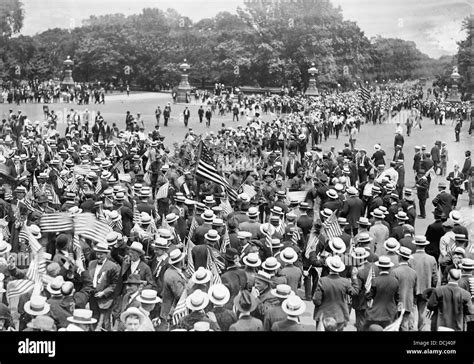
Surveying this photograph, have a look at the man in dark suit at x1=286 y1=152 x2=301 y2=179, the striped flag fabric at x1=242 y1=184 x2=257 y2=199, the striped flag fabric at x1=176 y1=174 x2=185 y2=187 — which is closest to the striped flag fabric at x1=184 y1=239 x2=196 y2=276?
the striped flag fabric at x1=242 y1=184 x2=257 y2=199

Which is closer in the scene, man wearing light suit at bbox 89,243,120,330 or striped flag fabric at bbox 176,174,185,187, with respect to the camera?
man wearing light suit at bbox 89,243,120,330

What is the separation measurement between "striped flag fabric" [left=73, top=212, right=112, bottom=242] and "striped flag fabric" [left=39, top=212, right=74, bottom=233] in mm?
125

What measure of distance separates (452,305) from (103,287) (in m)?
4.21

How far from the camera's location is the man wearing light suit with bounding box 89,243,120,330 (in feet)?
26.1

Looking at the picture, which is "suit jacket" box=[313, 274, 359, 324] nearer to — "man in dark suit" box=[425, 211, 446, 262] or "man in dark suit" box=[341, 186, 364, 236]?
"man in dark suit" box=[425, 211, 446, 262]

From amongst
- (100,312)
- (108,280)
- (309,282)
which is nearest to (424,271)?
(309,282)

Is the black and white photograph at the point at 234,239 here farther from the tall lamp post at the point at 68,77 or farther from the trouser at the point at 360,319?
the tall lamp post at the point at 68,77

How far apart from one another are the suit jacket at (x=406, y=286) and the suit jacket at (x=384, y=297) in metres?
0.27

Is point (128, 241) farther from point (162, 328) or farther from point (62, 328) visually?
point (62, 328)

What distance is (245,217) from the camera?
10859 mm

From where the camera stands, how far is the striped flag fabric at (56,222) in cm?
973

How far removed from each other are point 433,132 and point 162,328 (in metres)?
32.7

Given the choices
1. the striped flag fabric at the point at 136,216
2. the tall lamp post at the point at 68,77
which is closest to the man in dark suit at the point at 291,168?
the striped flag fabric at the point at 136,216

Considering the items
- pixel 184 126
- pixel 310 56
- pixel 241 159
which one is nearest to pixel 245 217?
pixel 241 159
